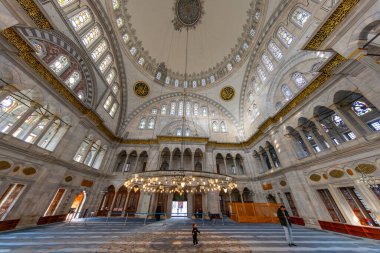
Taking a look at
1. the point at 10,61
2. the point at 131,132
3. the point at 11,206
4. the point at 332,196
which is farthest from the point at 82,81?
the point at 332,196

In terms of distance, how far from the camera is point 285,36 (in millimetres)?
11234

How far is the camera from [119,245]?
4.73 m

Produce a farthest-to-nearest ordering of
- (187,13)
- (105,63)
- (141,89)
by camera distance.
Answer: (141,89)
(187,13)
(105,63)

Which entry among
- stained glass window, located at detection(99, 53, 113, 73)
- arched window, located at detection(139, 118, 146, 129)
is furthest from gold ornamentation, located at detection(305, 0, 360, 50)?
arched window, located at detection(139, 118, 146, 129)

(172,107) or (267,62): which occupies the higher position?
(267,62)

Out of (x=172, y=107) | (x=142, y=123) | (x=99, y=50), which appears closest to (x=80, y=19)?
(x=99, y=50)

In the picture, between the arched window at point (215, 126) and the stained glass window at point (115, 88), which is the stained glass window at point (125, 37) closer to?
the stained glass window at point (115, 88)

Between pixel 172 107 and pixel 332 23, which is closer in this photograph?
pixel 332 23

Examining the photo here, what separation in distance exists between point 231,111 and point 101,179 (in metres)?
17.8

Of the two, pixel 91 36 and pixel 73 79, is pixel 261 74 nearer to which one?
pixel 91 36

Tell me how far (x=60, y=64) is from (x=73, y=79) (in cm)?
121

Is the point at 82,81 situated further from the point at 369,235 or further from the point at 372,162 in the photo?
the point at 369,235

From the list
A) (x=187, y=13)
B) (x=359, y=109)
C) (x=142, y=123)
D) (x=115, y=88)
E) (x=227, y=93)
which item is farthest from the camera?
(x=227, y=93)

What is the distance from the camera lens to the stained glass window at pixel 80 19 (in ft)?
30.7
